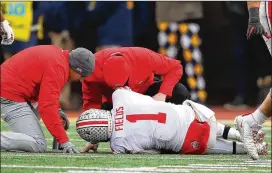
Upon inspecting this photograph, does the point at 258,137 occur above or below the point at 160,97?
below

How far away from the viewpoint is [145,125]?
8.89 meters

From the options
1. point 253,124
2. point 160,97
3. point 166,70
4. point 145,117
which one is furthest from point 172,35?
point 253,124

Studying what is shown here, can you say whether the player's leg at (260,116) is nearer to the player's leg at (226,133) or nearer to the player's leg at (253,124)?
the player's leg at (253,124)

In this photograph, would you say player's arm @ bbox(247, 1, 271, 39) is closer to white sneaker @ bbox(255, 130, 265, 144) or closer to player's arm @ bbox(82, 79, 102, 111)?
white sneaker @ bbox(255, 130, 265, 144)

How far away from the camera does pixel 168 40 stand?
47.0 feet

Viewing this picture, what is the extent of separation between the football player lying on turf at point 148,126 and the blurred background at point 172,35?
16.8ft

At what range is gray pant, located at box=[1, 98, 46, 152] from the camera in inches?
358

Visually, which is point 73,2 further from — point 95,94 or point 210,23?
point 95,94

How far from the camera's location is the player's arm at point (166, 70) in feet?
31.5

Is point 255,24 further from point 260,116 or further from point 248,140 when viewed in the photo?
point 248,140

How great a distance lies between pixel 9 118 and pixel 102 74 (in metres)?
0.84

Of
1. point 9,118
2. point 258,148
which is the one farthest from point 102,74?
point 258,148

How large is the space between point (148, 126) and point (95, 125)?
0.41 metres

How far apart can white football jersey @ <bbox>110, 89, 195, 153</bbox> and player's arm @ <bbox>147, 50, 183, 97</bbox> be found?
63cm
